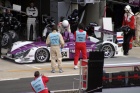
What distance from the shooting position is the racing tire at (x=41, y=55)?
16516 mm

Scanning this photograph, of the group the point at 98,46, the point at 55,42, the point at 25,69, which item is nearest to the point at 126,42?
the point at 98,46

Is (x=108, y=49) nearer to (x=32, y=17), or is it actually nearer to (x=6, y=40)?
(x=6, y=40)

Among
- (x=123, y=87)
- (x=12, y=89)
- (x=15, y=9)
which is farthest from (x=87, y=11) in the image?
(x=123, y=87)

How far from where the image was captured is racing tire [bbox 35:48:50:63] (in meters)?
16.5

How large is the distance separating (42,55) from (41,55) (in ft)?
0.16

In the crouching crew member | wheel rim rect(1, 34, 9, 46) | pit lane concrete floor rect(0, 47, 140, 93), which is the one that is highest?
the crouching crew member

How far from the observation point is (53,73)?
14.8 meters

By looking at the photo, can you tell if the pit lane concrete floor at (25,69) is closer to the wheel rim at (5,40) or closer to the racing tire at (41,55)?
the racing tire at (41,55)

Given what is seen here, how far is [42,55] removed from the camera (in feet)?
54.7

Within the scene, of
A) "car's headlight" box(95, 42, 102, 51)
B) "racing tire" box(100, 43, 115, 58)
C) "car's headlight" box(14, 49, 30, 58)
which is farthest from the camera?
"racing tire" box(100, 43, 115, 58)

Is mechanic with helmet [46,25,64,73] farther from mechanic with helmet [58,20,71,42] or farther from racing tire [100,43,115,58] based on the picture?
racing tire [100,43,115,58]

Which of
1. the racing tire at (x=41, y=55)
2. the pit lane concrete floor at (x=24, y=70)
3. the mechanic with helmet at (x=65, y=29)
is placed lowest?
the pit lane concrete floor at (x=24, y=70)

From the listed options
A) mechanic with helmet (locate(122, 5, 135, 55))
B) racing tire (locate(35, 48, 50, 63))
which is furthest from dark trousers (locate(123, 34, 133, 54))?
racing tire (locate(35, 48, 50, 63))

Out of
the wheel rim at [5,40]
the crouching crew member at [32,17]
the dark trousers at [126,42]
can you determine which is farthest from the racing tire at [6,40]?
the dark trousers at [126,42]
